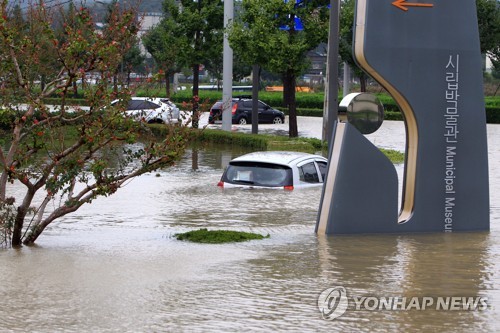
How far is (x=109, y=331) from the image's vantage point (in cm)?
894

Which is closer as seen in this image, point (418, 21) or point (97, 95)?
point (97, 95)

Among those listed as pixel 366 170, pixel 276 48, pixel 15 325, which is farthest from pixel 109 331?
pixel 276 48

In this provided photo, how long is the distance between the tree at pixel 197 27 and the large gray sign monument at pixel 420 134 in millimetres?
27428

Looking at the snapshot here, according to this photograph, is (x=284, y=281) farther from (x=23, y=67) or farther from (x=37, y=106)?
(x=23, y=67)

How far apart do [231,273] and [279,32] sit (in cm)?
2438

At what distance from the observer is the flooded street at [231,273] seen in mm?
9430

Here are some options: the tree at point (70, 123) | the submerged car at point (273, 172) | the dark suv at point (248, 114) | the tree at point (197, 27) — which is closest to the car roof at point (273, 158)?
the submerged car at point (273, 172)

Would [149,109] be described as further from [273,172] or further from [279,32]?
[273,172]

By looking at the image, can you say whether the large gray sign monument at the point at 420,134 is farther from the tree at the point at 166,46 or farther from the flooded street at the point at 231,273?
the tree at the point at 166,46

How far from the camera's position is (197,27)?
140ft

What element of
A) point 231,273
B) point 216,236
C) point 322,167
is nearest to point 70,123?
point 216,236

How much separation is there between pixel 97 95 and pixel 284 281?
3559 mm

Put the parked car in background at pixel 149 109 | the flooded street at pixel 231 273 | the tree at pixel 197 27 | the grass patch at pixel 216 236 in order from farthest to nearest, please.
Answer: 1. the tree at pixel 197 27
2. the grass patch at pixel 216 236
3. the parked car in background at pixel 149 109
4. the flooded street at pixel 231 273

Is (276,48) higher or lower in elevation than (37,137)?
higher
